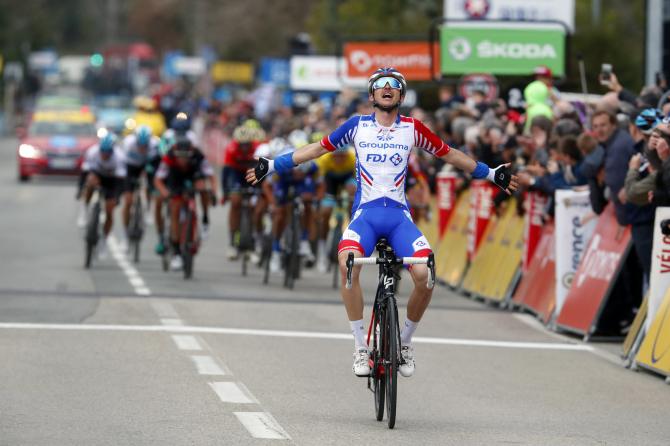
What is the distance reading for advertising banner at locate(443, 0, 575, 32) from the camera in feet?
99.5

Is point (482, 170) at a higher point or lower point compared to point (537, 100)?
higher

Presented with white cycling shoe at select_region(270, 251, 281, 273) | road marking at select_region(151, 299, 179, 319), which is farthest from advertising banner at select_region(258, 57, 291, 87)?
road marking at select_region(151, 299, 179, 319)

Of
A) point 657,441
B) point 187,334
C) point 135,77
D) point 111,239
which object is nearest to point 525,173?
point 187,334

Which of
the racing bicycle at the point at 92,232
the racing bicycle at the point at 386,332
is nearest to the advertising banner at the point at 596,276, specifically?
the racing bicycle at the point at 386,332

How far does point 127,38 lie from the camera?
181500mm

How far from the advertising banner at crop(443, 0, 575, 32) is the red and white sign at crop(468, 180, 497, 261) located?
1009 cm

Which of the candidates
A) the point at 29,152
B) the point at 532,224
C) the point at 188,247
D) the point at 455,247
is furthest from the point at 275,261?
the point at 29,152

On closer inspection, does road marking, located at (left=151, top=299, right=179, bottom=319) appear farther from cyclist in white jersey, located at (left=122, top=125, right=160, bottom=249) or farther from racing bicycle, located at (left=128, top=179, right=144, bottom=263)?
cyclist in white jersey, located at (left=122, top=125, right=160, bottom=249)

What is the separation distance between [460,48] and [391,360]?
16.0 m

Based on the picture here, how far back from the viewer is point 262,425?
9.94m

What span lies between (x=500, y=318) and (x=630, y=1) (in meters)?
44.2

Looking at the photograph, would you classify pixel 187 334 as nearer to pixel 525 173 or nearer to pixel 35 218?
pixel 525 173

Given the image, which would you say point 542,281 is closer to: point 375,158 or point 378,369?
point 375,158

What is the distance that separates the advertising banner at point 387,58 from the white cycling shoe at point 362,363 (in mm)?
20606
